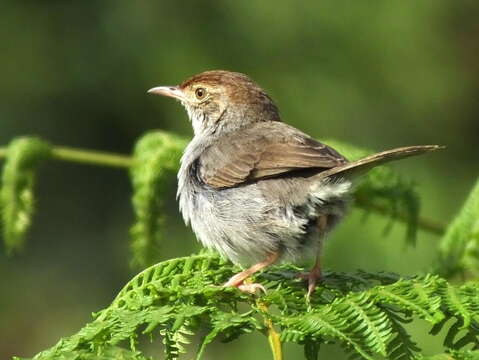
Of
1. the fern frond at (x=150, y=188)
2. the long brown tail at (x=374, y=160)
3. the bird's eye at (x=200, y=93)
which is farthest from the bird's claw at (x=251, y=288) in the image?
the bird's eye at (x=200, y=93)

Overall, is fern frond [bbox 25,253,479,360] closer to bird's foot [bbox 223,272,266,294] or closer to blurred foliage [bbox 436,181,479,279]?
bird's foot [bbox 223,272,266,294]

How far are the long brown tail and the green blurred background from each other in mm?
6163

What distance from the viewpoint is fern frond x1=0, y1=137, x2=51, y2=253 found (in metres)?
5.72

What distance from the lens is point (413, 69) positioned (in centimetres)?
1212

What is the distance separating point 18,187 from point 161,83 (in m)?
6.07

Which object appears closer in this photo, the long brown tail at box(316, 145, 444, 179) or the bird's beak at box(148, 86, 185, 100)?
the long brown tail at box(316, 145, 444, 179)

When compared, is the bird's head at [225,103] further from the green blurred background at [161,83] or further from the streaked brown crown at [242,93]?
the green blurred background at [161,83]

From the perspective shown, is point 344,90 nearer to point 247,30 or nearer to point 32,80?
point 247,30

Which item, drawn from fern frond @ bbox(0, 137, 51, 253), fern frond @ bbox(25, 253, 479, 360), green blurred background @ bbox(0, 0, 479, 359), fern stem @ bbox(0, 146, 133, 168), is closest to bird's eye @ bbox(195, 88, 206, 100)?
fern stem @ bbox(0, 146, 133, 168)

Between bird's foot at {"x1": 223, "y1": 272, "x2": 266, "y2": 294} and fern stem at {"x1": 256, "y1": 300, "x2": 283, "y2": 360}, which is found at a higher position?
bird's foot at {"x1": 223, "y1": 272, "x2": 266, "y2": 294}

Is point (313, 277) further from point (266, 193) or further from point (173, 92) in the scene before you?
point (173, 92)

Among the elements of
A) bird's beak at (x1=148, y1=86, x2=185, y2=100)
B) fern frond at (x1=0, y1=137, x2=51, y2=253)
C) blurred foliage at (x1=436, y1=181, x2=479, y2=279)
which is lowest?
blurred foliage at (x1=436, y1=181, x2=479, y2=279)

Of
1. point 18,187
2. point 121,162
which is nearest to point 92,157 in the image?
point 121,162

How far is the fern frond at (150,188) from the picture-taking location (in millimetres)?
5492
